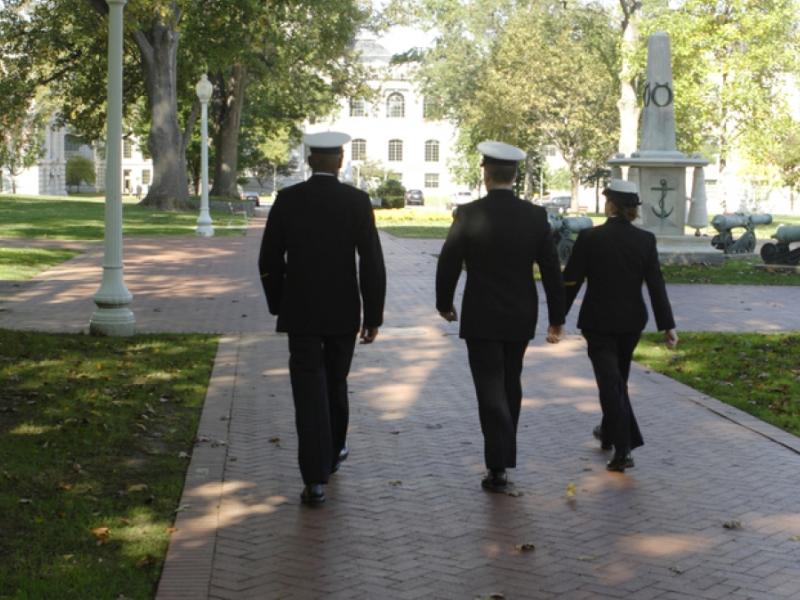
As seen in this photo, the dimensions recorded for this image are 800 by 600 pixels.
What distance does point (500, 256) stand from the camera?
695 cm

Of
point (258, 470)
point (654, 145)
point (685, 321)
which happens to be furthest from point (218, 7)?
point (258, 470)

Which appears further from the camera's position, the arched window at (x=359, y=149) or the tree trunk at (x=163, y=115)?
the arched window at (x=359, y=149)

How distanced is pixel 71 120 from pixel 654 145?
35.8 m

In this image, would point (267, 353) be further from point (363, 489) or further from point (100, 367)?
point (363, 489)

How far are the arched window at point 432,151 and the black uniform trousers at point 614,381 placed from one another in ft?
387

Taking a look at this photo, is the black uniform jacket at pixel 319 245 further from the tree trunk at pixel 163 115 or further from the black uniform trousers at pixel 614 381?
the tree trunk at pixel 163 115

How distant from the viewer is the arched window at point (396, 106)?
124 meters

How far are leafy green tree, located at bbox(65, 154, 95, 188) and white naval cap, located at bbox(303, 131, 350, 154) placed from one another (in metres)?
105

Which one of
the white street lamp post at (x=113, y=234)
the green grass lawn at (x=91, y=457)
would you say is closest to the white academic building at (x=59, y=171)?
the white street lamp post at (x=113, y=234)

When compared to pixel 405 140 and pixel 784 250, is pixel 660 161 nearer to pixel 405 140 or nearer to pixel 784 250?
pixel 784 250

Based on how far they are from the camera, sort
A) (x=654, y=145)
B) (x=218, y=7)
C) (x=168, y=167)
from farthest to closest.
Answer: (x=168, y=167)
(x=218, y=7)
(x=654, y=145)

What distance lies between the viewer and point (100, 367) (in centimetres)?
1087

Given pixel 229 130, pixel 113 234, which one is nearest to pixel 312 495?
pixel 113 234

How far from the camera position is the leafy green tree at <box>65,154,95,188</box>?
108 m
